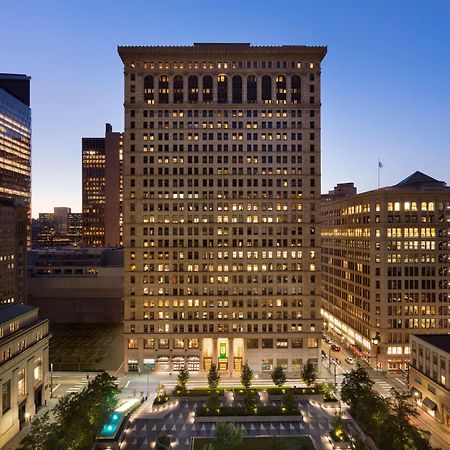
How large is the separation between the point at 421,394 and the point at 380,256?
31702mm

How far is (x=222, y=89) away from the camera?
324ft

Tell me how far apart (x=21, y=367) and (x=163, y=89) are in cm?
6600

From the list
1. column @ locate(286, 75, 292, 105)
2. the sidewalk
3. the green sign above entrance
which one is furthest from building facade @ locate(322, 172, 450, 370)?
the sidewalk

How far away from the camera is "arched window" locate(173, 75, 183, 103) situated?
98312 mm

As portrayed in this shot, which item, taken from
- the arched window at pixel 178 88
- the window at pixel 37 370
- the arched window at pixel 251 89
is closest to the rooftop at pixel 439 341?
the arched window at pixel 251 89

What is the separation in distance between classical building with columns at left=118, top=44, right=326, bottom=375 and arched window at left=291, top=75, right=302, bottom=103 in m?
0.24

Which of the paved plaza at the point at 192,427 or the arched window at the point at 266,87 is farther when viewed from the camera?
the arched window at the point at 266,87

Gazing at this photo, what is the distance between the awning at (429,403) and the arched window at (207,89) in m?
75.0

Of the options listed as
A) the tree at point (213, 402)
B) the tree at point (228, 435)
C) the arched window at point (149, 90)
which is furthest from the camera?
the arched window at point (149, 90)

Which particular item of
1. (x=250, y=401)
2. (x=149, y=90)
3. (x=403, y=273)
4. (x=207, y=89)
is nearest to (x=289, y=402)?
(x=250, y=401)

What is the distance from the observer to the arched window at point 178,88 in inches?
3871

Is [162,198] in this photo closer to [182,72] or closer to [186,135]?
[186,135]

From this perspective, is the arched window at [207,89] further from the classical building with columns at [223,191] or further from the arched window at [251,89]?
the arched window at [251,89]

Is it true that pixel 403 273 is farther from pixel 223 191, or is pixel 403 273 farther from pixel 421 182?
pixel 223 191
